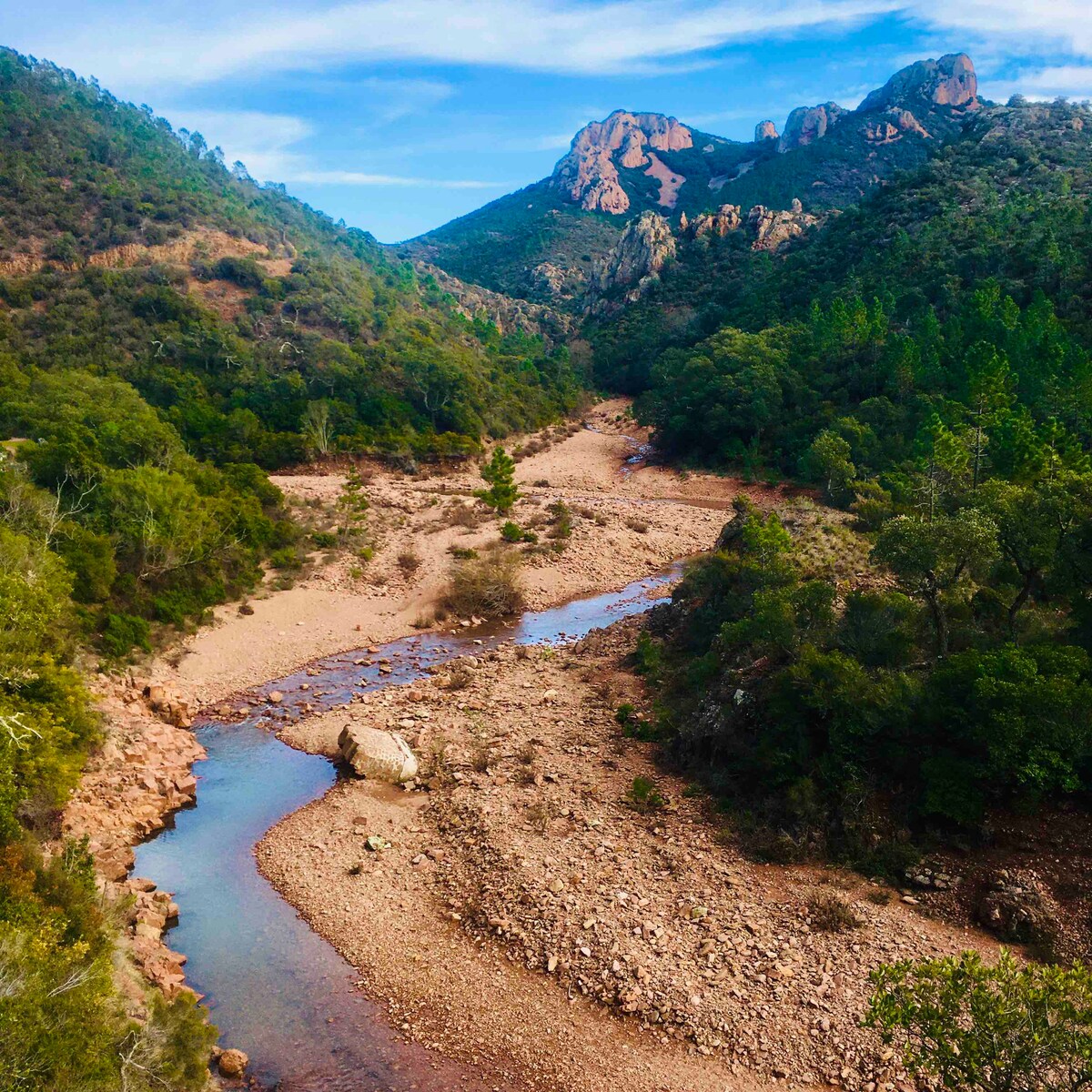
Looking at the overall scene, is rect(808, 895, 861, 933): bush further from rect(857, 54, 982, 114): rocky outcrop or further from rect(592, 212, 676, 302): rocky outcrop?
rect(857, 54, 982, 114): rocky outcrop

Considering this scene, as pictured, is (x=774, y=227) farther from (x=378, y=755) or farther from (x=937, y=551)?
(x=378, y=755)

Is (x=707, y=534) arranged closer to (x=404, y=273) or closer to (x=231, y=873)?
(x=231, y=873)

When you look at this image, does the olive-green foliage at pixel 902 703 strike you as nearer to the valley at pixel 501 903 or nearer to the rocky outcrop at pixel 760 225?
the valley at pixel 501 903

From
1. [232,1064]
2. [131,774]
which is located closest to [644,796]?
[232,1064]

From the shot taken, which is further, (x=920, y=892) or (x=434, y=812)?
(x=434, y=812)

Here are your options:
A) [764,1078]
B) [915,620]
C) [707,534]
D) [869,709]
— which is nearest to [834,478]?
[707,534]

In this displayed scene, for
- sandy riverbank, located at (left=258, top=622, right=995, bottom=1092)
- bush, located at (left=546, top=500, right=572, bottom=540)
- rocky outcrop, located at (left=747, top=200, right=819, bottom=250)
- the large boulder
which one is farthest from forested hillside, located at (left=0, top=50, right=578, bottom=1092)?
rocky outcrop, located at (left=747, top=200, right=819, bottom=250)

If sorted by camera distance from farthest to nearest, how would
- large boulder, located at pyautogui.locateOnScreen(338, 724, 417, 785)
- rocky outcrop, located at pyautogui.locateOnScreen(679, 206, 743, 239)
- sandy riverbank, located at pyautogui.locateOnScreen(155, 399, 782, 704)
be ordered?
rocky outcrop, located at pyautogui.locateOnScreen(679, 206, 743, 239), sandy riverbank, located at pyautogui.locateOnScreen(155, 399, 782, 704), large boulder, located at pyautogui.locateOnScreen(338, 724, 417, 785)
